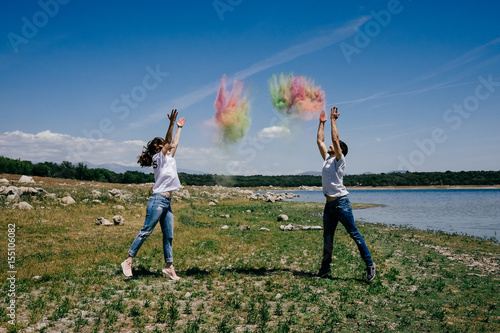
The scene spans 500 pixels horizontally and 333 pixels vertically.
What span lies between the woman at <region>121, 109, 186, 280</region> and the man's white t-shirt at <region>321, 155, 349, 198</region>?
402cm

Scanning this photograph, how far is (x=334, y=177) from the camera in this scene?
26.4 ft

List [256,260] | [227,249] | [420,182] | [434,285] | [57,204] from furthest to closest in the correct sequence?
[420,182] < [57,204] < [227,249] < [256,260] < [434,285]

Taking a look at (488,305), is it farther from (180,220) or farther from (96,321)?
(180,220)

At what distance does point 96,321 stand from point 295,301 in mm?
4064

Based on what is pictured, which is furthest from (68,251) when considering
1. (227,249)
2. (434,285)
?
(434,285)

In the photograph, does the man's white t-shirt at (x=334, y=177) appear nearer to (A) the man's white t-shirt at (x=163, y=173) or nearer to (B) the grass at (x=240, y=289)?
(B) the grass at (x=240, y=289)

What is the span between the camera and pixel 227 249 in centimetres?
1288

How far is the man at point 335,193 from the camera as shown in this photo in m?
8.03

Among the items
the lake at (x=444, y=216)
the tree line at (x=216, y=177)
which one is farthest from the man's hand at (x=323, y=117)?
the tree line at (x=216, y=177)

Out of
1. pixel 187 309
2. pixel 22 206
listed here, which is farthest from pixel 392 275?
pixel 22 206

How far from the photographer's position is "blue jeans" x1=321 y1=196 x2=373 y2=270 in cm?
812

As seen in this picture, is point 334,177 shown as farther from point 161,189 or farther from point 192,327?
point 192,327

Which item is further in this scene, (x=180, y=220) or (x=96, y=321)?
(x=180, y=220)

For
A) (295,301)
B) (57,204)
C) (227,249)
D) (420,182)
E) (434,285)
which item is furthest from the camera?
(420,182)
